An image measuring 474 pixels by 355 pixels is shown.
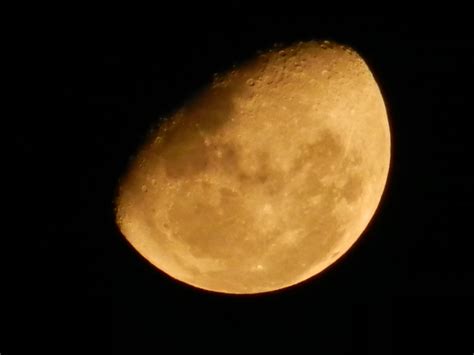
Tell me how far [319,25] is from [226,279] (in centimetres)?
139

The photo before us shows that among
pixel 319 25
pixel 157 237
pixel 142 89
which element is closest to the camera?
pixel 142 89

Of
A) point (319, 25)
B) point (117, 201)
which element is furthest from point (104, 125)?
point (319, 25)

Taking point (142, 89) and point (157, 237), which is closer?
point (142, 89)

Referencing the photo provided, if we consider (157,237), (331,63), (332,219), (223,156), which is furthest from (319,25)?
(157,237)

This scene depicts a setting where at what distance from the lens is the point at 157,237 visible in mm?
3213

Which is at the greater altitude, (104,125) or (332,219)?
(104,125)

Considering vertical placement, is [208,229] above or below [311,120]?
below

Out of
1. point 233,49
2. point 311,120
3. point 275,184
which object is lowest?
point 275,184

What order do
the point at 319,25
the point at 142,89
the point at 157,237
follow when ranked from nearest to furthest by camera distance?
1. the point at 142,89
2. the point at 319,25
3. the point at 157,237

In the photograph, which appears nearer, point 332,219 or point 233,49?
point 233,49

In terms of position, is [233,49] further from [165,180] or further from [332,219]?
[332,219]

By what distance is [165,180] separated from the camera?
297cm

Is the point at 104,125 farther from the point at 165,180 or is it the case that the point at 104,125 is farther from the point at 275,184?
the point at 275,184

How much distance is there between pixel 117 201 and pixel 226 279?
708 millimetres
